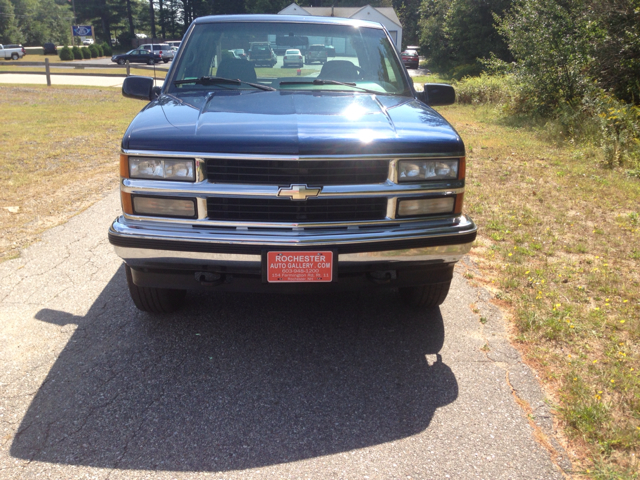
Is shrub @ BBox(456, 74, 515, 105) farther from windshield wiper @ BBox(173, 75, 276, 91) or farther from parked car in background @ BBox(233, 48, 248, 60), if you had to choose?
windshield wiper @ BBox(173, 75, 276, 91)

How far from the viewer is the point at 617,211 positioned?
20.1ft

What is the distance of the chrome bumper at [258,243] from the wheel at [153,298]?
1.34ft

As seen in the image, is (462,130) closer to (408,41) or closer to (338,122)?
(338,122)

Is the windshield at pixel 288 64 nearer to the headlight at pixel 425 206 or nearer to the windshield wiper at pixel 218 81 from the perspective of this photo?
the windshield wiper at pixel 218 81

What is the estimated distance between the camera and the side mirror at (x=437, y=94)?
13.8 ft

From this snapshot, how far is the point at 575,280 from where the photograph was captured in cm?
430

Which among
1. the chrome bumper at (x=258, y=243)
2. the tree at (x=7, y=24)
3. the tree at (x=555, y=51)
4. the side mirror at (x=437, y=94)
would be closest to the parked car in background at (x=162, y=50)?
the tree at (x=7, y=24)

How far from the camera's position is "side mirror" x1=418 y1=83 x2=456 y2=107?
4.20 m

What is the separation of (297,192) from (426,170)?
2.45ft

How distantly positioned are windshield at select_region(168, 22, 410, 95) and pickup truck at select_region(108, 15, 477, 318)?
801 mm

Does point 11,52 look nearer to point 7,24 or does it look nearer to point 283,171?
point 7,24

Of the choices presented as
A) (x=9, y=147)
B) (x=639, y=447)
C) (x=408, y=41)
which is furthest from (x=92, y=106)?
(x=408, y=41)

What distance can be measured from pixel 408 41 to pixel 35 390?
8732cm

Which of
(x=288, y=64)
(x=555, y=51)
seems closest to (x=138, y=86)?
(x=288, y=64)
